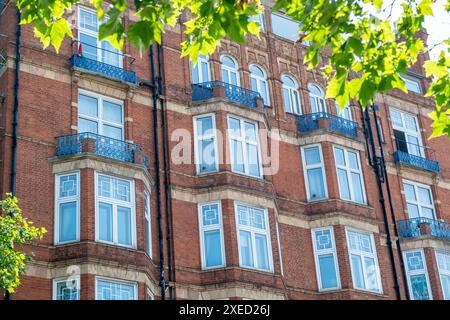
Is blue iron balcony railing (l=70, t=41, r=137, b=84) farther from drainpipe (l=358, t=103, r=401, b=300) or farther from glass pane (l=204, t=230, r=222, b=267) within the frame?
drainpipe (l=358, t=103, r=401, b=300)

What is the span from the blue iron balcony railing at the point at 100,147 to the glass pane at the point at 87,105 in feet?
3.44

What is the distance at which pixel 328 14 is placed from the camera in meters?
11.4

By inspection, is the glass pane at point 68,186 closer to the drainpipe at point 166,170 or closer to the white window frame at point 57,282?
the white window frame at point 57,282

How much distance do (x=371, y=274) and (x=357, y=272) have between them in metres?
0.75

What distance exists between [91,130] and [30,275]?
5737 mm

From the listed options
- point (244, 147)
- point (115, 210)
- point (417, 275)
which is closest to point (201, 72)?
point (244, 147)

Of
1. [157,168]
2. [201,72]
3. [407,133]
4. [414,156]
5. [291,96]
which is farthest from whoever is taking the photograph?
[407,133]

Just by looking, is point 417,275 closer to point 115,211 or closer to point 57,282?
point 115,211

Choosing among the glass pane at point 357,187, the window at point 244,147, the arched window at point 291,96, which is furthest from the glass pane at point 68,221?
the glass pane at point 357,187

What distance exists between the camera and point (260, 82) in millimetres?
32062

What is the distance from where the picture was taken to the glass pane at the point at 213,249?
26172 millimetres

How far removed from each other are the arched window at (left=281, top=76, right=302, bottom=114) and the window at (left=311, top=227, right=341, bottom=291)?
556 cm

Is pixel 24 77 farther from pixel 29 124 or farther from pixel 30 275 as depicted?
pixel 30 275
